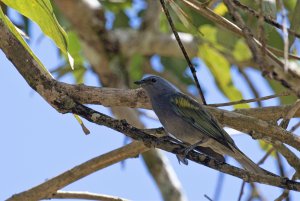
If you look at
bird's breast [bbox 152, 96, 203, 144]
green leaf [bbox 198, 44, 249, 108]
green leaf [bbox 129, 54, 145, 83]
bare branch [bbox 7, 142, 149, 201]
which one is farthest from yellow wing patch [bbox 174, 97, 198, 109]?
green leaf [bbox 129, 54, 145, 83]

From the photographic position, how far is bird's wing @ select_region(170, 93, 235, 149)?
4488mm

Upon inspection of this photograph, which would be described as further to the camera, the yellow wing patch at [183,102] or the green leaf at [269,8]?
the yellow wing patch at [183,102]

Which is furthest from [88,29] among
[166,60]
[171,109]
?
[171,109]

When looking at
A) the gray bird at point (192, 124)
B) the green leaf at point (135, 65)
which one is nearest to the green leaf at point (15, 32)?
the gray bird at point (192, 124)

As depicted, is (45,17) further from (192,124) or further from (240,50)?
(240,50)

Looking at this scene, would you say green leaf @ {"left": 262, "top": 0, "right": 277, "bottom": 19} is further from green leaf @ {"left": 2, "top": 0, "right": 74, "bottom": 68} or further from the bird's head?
→ the bird's head

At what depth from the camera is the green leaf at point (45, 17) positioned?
3.71m

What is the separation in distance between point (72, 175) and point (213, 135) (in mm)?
1064

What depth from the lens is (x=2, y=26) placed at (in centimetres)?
366

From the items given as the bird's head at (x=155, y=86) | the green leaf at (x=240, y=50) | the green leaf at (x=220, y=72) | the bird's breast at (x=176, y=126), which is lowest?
the bird's breast at (x=176, y=126)

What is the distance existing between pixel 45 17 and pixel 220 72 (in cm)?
380

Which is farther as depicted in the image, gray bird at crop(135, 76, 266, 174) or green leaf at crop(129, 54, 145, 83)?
green leaf at crop(129, 54, 145, 83)

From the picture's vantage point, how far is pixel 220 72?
7.27m

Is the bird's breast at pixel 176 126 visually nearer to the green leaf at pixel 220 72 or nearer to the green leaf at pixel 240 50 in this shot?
the green leaf at pixel 220 72
